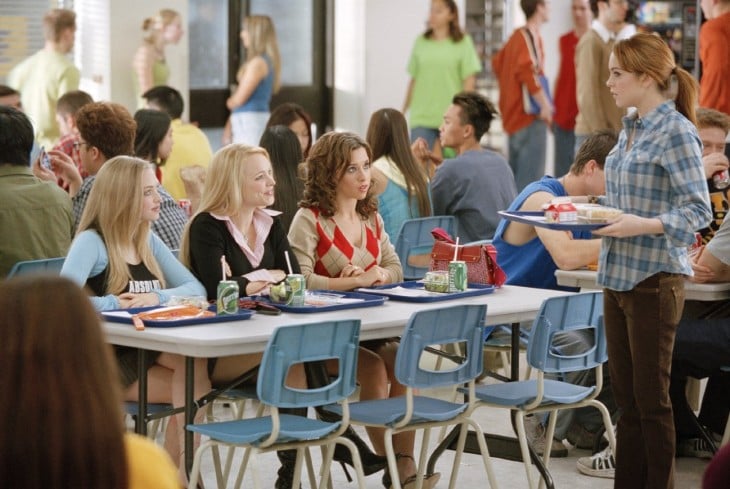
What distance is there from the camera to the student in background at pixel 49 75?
8.94 metres

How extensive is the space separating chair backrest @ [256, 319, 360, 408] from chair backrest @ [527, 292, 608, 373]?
720 mm

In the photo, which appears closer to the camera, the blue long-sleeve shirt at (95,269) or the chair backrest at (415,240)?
the blue long-sleeve shirt at (95,269)

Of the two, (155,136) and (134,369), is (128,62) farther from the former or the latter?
(134,369)

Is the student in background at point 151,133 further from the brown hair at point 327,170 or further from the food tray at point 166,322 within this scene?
the food tray at point 166,322

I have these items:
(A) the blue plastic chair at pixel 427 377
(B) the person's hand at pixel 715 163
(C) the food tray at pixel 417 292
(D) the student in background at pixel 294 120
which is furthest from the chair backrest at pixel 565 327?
(D) the student in background at pixel 294 120

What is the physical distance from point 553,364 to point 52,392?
114 inches

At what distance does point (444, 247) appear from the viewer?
510 centimetres

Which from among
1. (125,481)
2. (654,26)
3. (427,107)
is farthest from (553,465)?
(654,26)

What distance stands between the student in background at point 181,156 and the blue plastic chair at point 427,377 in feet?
8.66

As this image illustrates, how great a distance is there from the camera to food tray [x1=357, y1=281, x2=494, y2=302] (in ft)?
15.6

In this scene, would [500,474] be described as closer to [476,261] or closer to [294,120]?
[476,261]

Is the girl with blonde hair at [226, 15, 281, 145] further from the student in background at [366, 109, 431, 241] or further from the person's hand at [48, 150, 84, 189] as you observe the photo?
the person's hand at [48, 150, 84, 189]

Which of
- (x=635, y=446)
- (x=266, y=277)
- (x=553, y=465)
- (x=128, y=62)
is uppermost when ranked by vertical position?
(x=128, y=62)

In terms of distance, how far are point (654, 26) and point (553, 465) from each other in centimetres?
704
